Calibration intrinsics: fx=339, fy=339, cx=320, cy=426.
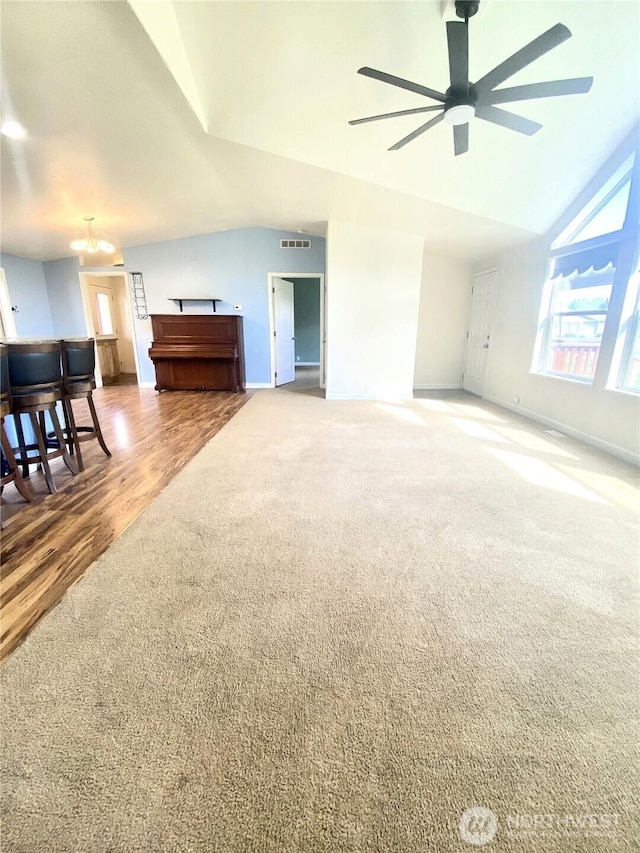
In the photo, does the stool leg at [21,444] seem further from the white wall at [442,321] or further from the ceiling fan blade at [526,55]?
the white wall at [442,321]

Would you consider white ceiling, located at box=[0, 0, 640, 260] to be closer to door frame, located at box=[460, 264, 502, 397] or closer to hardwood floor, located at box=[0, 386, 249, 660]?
door frame, located at box=[460, 264, 502, 397]

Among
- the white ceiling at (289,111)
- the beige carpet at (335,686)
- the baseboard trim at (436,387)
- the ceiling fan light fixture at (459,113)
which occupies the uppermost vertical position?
the white ceiling at (289,111)

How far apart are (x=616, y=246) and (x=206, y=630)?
4881 mm

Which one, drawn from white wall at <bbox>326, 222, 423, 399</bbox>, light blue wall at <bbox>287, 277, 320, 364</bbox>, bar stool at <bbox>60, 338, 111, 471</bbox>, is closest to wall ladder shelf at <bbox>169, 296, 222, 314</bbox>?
white wall at <bbox>326, 222, 423, 399</bbox>

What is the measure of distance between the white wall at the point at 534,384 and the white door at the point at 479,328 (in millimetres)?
178

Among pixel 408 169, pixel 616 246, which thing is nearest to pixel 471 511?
pixel 616 246

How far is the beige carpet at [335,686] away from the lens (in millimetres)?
861

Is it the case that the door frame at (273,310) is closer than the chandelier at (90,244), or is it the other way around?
the chandelier at (90,244)

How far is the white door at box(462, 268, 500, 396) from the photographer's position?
227 inches

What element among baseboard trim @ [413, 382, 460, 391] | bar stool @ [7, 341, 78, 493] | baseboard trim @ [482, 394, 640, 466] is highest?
bar stool @ [7, 341, 78, 493]

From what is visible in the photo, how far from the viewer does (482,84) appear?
2.12m

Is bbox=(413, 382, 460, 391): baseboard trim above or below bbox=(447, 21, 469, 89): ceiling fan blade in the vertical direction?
below

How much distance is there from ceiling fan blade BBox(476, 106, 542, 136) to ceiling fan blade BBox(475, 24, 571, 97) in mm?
229

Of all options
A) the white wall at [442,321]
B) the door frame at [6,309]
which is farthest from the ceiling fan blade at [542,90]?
the door frame at [6,309]
